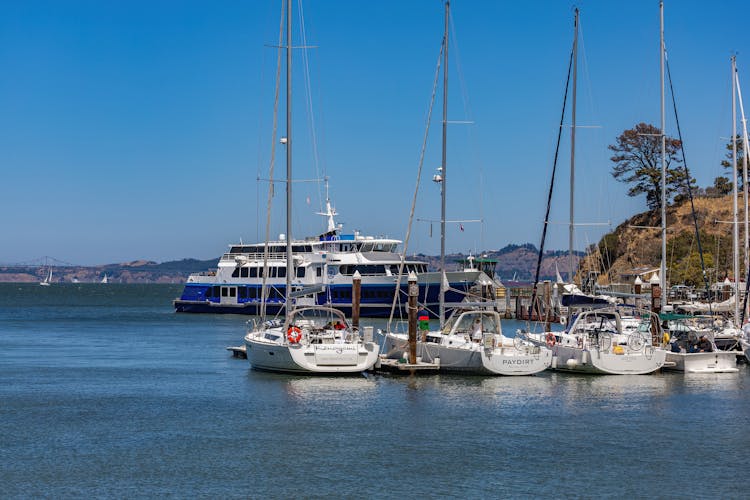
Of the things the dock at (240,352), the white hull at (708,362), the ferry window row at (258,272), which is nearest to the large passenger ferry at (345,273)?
the ferry window row at (258,272)

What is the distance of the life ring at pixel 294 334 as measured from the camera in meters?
35.8

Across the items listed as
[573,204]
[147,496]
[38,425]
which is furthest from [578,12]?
[147,496]

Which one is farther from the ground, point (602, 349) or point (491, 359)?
point (602, 349)

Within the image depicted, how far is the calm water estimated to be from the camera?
68.8 ft

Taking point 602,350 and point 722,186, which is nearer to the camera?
point 602,350

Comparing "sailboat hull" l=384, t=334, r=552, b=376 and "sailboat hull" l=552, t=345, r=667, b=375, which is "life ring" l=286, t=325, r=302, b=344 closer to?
"sailboat hull" l=384, t=334, r=552, b=376

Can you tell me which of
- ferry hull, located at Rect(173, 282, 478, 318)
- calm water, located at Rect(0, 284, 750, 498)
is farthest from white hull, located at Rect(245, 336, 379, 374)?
ferry hull, located at Rect(173, 282, 478, 318)

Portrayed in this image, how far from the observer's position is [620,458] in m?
23.4

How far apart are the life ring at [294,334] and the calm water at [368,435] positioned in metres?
1.33

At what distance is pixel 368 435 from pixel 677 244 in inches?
2777

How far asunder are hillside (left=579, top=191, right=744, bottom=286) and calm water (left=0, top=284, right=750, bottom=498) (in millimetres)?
45811

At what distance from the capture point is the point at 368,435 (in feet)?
84.7

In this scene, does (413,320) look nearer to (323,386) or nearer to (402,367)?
(402,367)

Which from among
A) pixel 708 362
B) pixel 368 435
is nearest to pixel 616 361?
pixel 708 362
